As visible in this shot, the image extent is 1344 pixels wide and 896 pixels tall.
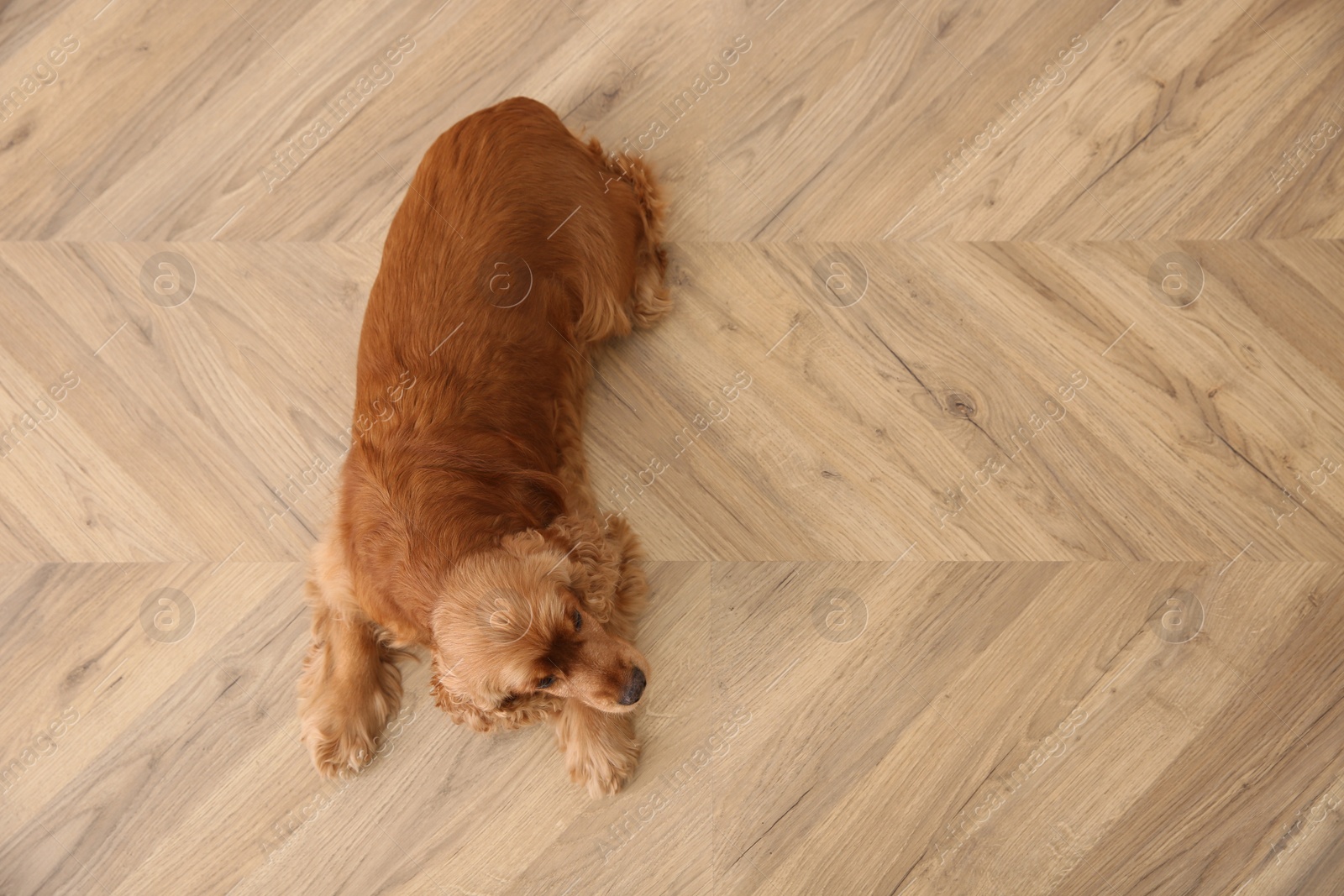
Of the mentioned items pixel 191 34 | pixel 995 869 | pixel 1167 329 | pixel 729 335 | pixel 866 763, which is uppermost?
pixel 191 34

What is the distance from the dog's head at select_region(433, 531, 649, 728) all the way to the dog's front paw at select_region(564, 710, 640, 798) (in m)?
0.31

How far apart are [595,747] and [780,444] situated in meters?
0.89

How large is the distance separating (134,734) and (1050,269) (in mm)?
2675

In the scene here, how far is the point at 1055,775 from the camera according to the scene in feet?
6.88

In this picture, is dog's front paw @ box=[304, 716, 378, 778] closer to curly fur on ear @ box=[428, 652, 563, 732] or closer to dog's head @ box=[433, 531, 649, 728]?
curly fur on ear @ box=[428, 652, 563, 732]

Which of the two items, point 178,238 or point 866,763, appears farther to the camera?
point 178,238

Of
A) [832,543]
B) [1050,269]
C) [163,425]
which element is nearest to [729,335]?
[832,543]

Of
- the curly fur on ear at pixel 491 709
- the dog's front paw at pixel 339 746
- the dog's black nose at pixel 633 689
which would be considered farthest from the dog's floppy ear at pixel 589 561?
the dog's front paw at pixel 339 746

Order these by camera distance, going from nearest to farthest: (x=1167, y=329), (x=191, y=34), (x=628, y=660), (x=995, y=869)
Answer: (x=628, y=660) → (x=995, y=869) → (x=1167, y=329) → (x=191, y=34)

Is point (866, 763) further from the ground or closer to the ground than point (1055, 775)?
further from the ground

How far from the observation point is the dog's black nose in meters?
1.75

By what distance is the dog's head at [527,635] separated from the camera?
1584mm

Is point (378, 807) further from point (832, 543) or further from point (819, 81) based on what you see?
point (819, 81)

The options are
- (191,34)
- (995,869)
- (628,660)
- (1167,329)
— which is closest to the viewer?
(628,660)
